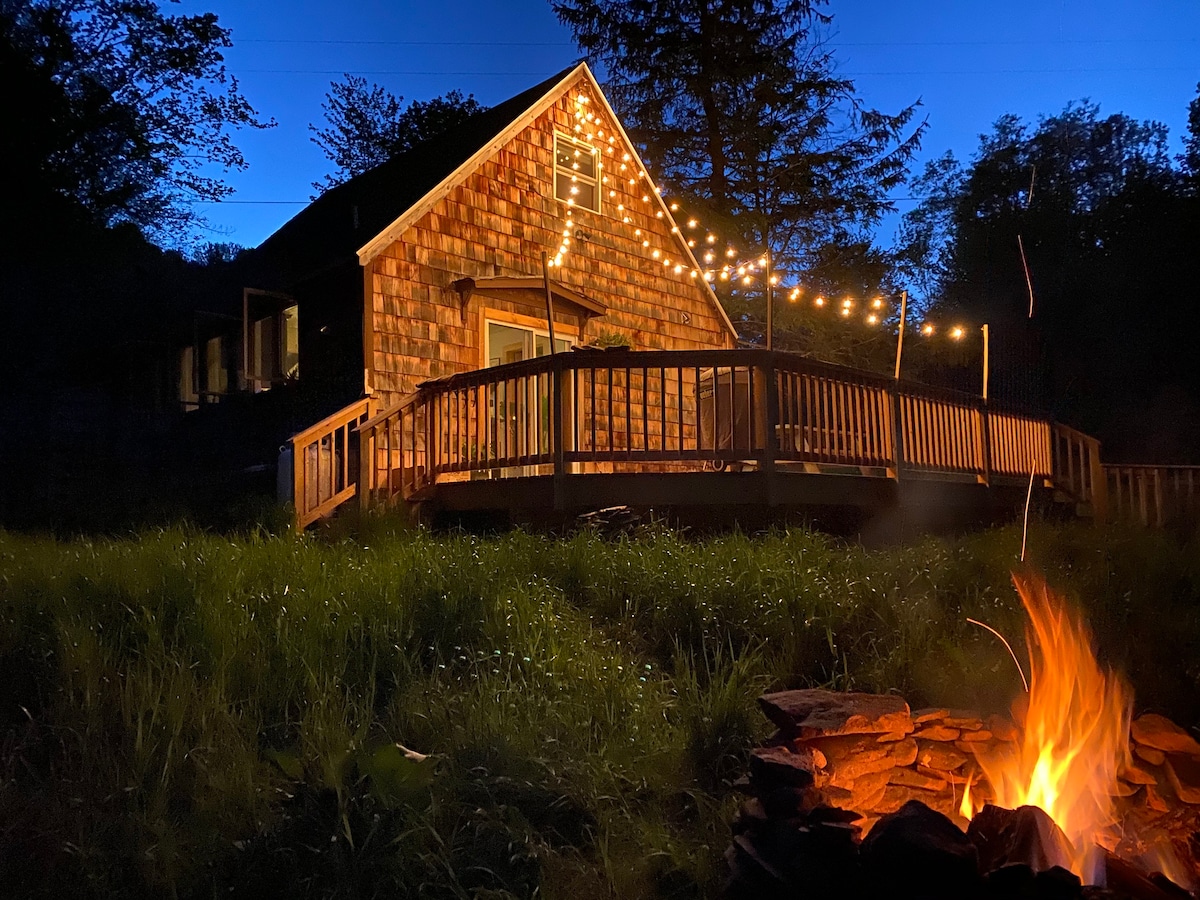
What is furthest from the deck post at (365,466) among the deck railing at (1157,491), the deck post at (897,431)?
the deck railing at (1157,491)

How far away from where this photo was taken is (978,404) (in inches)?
421

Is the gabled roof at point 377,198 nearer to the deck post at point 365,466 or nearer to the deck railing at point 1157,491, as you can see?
the deck post at point 365,466

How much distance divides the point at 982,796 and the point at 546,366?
239 inches

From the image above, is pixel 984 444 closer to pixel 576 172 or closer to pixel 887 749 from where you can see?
pixel 576 172

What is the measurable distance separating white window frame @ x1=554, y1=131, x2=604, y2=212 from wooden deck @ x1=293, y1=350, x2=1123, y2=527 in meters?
4.63

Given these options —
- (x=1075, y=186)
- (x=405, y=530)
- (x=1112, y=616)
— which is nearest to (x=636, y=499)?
(x=405, y=530)

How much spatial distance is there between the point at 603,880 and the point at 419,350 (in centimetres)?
926

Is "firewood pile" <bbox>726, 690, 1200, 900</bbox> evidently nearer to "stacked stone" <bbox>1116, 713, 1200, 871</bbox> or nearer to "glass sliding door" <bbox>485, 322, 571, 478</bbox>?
"stacked stone" <bbox>1116, 713, 1200, 871</bbox>

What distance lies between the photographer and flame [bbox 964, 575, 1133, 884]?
2.79 metres

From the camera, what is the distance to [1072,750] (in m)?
2.97

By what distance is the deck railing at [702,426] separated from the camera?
804 cm

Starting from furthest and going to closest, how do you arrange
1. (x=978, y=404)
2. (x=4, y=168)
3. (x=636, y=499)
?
(x=4, y=168) < (x=978, y=404) < (x=636, y=499)

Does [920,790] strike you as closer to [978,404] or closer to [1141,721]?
[1141,721]

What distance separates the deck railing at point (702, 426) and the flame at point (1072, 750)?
178 inches
